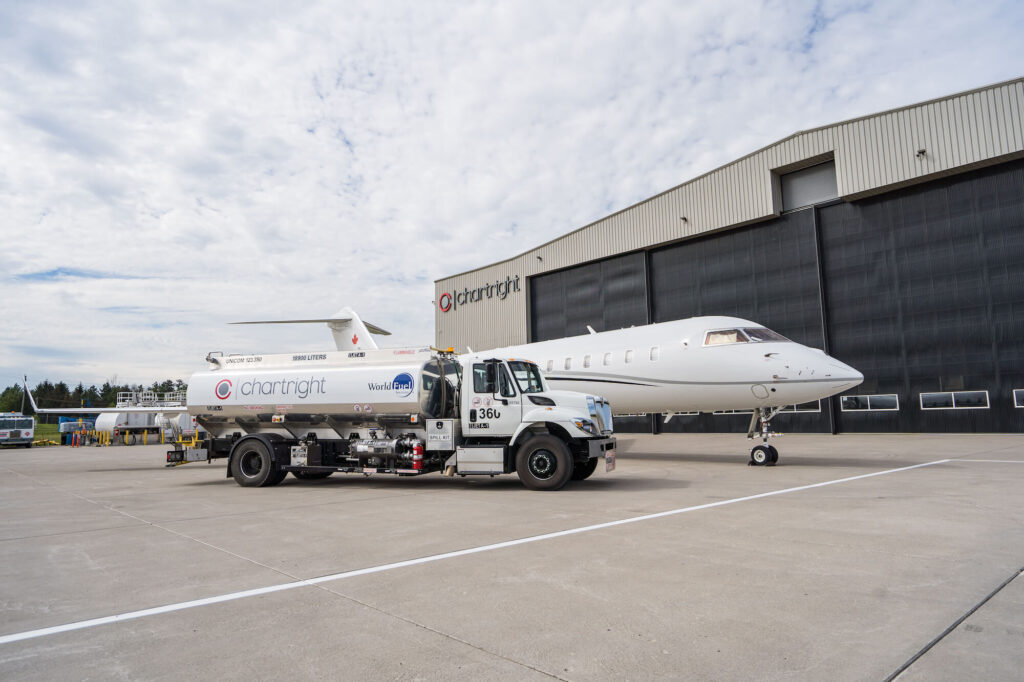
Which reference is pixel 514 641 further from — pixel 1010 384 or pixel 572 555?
pixel 1010 384

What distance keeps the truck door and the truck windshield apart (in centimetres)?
18

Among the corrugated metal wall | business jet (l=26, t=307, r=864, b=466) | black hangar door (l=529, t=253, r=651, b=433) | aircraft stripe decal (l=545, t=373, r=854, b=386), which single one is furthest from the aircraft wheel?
black hangar door (l=529, t=253, r=651, b=433)

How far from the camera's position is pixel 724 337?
617 inches

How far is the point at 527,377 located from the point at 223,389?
22.9 ft

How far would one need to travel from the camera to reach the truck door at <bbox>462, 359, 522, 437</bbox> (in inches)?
476

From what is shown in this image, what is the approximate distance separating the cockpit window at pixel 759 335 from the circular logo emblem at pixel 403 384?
28.2ft

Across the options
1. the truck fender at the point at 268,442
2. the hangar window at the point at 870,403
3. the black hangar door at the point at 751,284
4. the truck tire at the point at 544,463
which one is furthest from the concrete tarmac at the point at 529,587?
the black hangar door at the point at 751,284

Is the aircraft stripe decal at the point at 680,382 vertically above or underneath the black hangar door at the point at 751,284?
underneath

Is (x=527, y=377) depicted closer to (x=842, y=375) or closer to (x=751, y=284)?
(x=842, y=375)

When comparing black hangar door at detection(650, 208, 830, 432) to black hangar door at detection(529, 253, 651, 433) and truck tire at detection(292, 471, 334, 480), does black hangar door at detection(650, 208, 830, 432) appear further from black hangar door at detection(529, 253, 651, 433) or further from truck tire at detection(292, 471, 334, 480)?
truck tire at detection(292, 471, 334, 480)

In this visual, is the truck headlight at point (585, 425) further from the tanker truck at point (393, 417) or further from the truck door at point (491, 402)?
the truck door at point (491, 402)

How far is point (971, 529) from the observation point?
6.82m

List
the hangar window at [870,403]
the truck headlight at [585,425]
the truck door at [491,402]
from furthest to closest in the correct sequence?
the hangar window at [870,403], the truck door at [491,402], the truck headlight at [585,425]

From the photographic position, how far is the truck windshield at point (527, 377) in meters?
12.3
